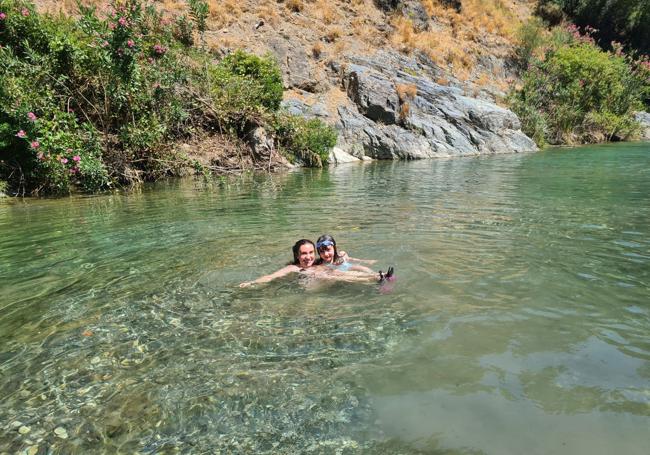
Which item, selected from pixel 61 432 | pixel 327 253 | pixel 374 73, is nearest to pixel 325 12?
pixel 374 73

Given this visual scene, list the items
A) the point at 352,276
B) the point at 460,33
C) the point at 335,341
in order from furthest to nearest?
the point at 460,33, the point at 352,276, the point at 335,341

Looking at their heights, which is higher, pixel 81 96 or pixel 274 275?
pixel 81 96

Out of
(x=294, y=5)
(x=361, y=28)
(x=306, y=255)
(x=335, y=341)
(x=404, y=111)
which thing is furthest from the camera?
(x=361, y=28)

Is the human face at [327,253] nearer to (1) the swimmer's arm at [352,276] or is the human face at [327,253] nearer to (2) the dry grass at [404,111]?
(1) the swimmer's arm at [352,276]

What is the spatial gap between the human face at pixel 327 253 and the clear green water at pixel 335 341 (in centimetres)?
83

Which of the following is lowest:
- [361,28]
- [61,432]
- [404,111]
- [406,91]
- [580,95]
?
[61,432]

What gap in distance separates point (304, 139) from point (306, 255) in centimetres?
1497

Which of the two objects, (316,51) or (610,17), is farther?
(610,17)

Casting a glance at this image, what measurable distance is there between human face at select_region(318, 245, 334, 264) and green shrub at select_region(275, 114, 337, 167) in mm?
14314

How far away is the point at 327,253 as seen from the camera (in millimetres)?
6281

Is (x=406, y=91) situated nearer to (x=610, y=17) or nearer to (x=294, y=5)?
(x=294, y=5)

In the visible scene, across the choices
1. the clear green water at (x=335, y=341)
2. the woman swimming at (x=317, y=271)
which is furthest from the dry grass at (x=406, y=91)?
the woman swimming at (x=317, y=271)

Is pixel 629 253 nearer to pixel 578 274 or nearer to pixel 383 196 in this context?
pixel 578 274

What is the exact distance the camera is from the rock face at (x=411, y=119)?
25.3m
